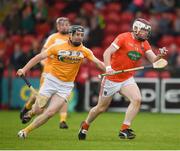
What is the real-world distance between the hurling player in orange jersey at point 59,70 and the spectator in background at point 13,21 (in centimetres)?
1247

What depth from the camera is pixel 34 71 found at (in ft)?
82.9

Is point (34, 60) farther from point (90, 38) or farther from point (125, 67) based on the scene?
point (90, 38)

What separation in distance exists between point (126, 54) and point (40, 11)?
13211 mm

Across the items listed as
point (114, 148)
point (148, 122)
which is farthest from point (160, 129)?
point (114, 148)

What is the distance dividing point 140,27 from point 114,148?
3.00m

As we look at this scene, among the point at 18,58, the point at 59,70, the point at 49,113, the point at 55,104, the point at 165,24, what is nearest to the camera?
the point at 49,113

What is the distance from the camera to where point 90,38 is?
27125mm

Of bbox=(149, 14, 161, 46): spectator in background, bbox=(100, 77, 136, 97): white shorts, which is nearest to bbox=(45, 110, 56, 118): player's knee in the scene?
bbox=(100, 77, 136, 97): white shorts

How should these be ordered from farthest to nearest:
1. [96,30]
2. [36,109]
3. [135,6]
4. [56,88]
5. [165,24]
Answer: [135,6], [96,30], [165,24], [36,109], [56,88]

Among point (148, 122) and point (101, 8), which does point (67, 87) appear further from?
point (101, 8)

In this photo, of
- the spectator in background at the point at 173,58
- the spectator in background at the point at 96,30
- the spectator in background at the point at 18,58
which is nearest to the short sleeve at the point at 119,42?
the spectator in background at the point at 173,58

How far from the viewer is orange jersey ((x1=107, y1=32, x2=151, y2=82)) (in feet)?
49.9

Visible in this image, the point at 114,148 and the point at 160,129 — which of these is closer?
the point at 114,148

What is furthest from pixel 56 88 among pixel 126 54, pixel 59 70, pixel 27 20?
pixel 27 20
